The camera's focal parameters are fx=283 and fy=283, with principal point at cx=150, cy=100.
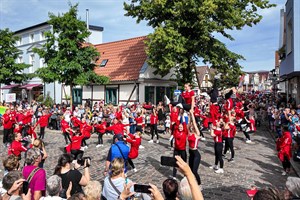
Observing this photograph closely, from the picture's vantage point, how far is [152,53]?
62.4 feet

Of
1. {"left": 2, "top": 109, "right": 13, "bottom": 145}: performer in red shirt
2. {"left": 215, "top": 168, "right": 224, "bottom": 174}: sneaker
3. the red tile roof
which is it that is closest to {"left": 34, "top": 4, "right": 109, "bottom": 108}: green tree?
the red tile roof

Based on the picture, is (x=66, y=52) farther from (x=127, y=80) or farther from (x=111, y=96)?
(x=111, y=96)

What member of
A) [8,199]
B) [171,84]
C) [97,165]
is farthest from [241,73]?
[8,199]

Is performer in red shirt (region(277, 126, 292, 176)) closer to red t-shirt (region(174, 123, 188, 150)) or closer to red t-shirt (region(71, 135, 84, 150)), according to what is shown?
red t-shirt (region(174, 123, 188, 150))

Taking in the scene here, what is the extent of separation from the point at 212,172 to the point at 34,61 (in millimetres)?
31405

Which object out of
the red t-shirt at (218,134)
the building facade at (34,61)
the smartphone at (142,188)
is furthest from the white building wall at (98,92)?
the smartphone at (142,188)

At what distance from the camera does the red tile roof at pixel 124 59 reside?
25078mm

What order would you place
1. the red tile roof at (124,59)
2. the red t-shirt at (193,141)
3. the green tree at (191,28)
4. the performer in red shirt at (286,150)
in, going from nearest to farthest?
the red t-shirt at (193,141) → the performer in red shirt at (286,150) → the green tree at (191,28) → the red tile roof at (124,59)

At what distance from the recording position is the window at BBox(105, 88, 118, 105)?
25.9 meters

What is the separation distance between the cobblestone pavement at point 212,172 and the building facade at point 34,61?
18.6 meters

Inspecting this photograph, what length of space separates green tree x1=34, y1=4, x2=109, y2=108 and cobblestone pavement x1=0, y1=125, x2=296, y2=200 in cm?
728

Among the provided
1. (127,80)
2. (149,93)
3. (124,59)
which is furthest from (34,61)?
(149,93)

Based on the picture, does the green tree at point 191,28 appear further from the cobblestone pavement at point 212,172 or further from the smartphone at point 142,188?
the smartphone at point 142,188

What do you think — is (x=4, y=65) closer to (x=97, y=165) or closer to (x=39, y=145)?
(x=97, y=165)
